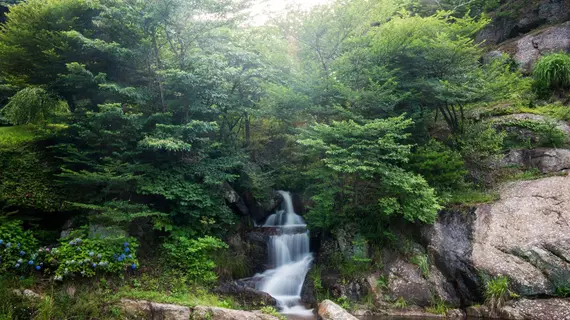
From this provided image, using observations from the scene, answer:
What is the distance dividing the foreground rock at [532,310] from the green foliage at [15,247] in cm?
1064

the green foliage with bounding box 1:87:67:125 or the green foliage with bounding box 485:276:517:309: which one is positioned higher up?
the green foliage with bounding box 1:87:67:125

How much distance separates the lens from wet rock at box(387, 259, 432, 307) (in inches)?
352

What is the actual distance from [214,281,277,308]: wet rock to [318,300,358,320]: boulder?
5.06 feet

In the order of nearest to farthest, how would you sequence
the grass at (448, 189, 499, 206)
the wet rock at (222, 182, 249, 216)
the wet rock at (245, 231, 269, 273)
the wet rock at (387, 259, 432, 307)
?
the wet rock at (387, 259, 432, 307)
the grass at (448, 189, 499, 206)
the wet rock at (245, 231, 269, 273)
the wet rock at (222, 182, 249, 216)

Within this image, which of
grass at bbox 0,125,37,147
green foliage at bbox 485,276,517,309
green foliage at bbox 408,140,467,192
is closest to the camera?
green foliage at bbox 485,276,517,309

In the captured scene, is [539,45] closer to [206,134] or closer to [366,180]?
[366,180]

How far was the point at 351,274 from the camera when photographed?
9.63 m

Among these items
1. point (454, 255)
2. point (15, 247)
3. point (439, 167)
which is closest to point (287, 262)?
point (454, 255)

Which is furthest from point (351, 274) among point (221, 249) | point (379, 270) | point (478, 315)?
point (221, 249)

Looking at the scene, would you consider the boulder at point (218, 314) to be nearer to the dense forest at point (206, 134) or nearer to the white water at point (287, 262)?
A: the dense forest at point (206, 134)

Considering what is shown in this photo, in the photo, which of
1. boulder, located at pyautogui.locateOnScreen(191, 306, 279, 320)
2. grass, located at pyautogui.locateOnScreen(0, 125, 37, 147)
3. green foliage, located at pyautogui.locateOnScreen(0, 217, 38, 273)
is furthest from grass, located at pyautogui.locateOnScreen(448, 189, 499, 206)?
grass, located at pyautogui.locateOnScreen(0, 125, 37, 147)

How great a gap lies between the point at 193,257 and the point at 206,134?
16.1ft

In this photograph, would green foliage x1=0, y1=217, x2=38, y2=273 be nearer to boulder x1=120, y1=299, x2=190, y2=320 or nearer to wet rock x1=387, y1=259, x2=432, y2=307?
boulder x1=120, y1=299, x2=190, y2=320

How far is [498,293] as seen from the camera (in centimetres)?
815
